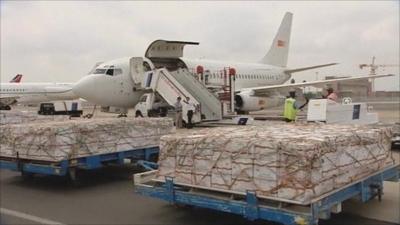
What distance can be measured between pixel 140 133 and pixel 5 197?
2407mm

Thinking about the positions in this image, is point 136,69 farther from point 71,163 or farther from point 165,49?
point 71,163

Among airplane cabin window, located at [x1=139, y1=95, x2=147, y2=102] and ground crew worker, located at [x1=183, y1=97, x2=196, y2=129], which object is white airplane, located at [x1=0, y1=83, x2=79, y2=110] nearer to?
airplane cabin window, located at [x1=139, y1=95, x2=147, y2=102]

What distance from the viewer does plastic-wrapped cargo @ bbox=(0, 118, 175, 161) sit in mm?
7320

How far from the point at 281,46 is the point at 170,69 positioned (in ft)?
46.3

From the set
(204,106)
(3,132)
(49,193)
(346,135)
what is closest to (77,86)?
(204,106)

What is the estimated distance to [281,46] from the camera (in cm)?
3133

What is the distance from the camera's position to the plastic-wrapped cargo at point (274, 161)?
4.42 meters

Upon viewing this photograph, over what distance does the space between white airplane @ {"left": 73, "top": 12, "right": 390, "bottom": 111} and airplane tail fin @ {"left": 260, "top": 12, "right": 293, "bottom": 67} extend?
1588mm

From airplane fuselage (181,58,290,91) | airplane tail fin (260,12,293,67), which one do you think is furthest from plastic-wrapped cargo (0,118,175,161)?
Answer: airplane tail fin (260,12,293,67)

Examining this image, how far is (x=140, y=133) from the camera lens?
8320 millimetres

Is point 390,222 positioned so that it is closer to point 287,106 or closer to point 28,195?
point 28,195

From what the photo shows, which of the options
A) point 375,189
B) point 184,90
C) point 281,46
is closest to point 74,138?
point 375,189

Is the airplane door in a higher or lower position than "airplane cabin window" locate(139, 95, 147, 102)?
higher

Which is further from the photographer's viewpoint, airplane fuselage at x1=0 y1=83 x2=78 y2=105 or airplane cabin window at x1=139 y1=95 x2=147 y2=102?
airplane fuselage at x1=0 y1=83 x2=78 y2=105
